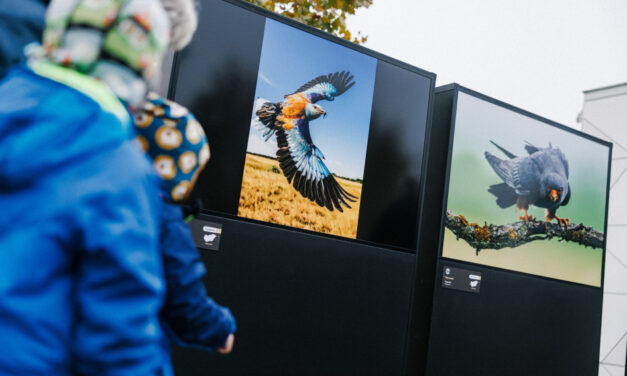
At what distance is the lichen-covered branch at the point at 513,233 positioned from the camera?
14.5 feet

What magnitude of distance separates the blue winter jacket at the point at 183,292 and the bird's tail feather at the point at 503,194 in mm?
3677

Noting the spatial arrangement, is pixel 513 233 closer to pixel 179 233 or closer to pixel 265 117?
pixel 265 117

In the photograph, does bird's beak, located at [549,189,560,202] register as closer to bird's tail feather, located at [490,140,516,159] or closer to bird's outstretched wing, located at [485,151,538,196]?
bird's outstretched wing, located at [485,151,538,196]

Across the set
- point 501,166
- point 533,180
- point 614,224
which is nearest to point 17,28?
point 501,166

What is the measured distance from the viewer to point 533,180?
4879 millimetres

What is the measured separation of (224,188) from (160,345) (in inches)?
87.7

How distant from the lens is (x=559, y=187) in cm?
505

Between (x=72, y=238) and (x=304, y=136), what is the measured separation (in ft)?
8.92

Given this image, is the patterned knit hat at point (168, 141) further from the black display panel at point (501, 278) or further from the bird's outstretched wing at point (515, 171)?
the bird's outstretched wing at point (515, 171)

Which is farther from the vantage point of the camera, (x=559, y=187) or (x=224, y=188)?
(x=559, y=187)

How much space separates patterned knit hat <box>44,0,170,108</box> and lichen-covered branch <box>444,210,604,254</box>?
3.55 metres

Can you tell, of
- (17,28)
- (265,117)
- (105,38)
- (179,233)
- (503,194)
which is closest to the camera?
(105,38)

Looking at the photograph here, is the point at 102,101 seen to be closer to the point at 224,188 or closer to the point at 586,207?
the point at 224,188

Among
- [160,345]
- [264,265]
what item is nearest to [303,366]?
[264,265]
